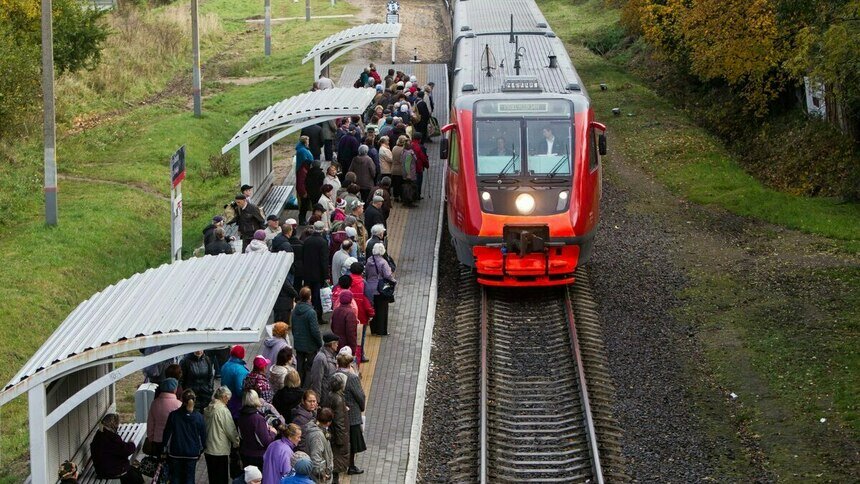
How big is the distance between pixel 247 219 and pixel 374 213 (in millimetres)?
2121

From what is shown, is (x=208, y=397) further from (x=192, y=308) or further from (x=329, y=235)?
(x=329, y=235)

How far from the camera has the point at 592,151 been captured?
73.5 ft

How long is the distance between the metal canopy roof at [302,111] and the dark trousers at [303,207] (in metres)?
1.26

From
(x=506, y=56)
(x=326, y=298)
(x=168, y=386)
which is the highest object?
(x=506, y=56)

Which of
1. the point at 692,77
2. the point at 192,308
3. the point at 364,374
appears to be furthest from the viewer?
the point at 692,77

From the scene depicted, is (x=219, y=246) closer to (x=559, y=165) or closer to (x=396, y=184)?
(x=559, y=165)

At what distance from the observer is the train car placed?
21219mm

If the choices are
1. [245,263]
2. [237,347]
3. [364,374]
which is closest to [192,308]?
[237,347]

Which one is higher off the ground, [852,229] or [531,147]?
[531,147]

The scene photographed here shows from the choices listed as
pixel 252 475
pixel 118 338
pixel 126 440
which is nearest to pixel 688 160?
pixel 126 440

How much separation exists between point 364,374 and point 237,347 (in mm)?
3557

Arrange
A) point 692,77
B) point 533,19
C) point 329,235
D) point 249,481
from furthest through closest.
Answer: point 692,77
point 533,19
point 329,235
point 249,481

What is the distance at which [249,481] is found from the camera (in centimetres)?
1219

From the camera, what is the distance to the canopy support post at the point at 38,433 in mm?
12719
